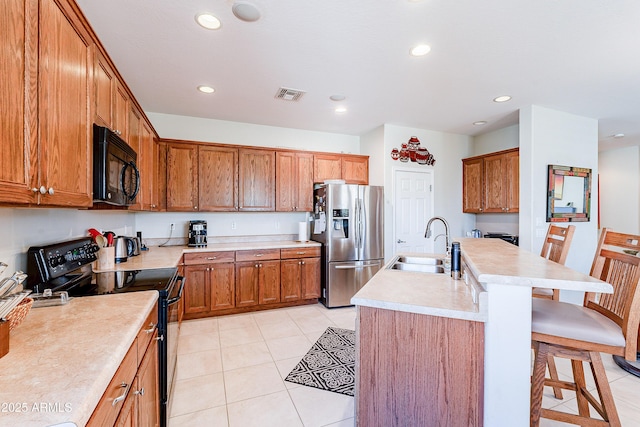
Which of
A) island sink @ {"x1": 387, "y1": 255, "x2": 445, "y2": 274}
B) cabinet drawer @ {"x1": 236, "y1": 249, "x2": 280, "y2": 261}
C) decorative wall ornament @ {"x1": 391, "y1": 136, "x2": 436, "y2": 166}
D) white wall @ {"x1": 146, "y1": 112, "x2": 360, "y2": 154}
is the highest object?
white wall @ {"x1": 146, "y1": 112, "x2": 360, "y2": 154}

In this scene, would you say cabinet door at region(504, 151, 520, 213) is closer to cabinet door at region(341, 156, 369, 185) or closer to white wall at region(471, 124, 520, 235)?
white wall at region(471, 124, 520, 235)

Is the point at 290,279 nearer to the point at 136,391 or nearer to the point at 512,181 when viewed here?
the point at 136,391

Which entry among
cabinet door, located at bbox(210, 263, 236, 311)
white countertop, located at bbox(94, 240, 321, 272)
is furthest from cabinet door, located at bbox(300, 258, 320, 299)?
cabinet door, located at bbox(210, 263, 236, 311)

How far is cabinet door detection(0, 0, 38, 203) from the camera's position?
36.5 inches

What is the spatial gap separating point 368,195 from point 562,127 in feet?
8.60

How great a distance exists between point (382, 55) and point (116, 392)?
2.66m

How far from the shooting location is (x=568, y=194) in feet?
12.3

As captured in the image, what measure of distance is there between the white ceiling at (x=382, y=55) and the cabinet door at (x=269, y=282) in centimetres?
204

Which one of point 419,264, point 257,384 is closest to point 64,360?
point 257,384

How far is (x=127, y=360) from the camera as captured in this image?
1.04 meters

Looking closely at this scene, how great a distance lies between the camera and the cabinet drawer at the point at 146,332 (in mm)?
1240

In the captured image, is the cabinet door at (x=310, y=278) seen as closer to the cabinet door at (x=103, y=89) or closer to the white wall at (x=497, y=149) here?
the cabinet door at (x=103, y=89)

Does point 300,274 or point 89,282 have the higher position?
point 89,282

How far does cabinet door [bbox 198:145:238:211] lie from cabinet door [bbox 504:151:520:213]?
3817mm
